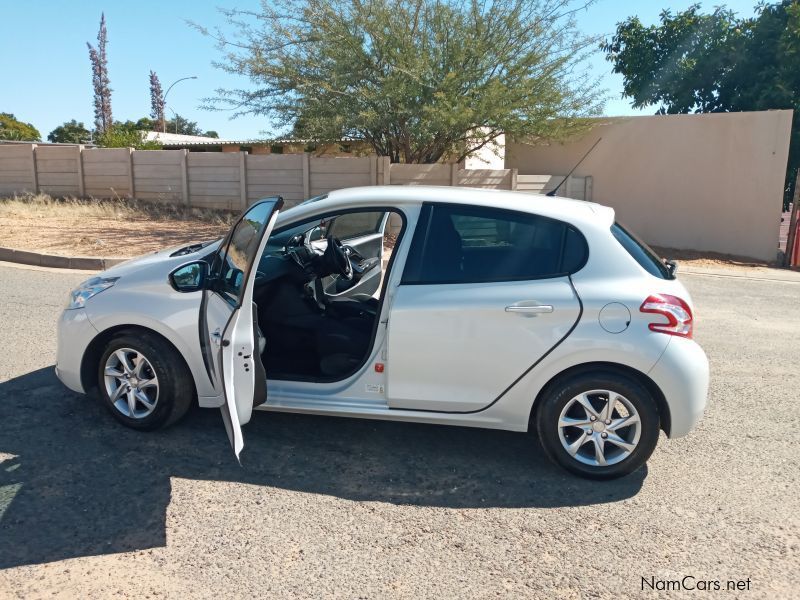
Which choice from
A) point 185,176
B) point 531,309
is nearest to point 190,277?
point 531,309

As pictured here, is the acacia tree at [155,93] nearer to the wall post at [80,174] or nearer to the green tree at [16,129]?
the green tree at [16,129]

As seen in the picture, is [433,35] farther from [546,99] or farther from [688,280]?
[688,280]

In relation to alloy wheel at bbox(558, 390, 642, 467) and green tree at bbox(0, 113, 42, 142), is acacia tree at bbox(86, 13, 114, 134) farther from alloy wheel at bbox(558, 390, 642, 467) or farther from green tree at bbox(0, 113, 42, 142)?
alloy wheel at bbox(558, 390, 642, 467)

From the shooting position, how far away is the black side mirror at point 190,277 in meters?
4.02

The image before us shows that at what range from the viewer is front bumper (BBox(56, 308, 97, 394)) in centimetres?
414

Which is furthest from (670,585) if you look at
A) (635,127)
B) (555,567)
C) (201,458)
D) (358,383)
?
(635,127)

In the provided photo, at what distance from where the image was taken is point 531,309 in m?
3.66

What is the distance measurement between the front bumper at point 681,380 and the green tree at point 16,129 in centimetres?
5353

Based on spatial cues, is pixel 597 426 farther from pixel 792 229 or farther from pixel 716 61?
pixel 716 61

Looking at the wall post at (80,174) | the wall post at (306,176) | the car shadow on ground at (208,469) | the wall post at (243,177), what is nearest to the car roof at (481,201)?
the car shadow on ground at (208,469)

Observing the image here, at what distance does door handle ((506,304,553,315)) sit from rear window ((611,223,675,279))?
0.61 m

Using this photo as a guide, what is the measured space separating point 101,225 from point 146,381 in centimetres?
1143

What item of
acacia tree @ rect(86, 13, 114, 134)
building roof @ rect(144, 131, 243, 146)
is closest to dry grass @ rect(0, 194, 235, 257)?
building roof @ rect(144, 131, 243, 146)

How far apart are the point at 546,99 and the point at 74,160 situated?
1227 cm
